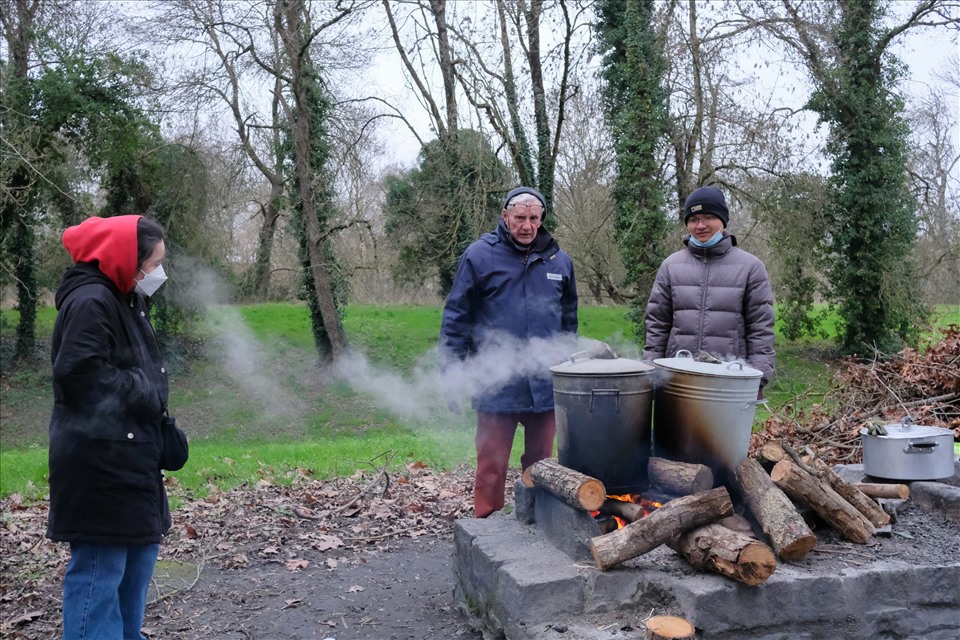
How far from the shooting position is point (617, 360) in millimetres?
3770

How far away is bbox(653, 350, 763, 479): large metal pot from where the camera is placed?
3.64 m

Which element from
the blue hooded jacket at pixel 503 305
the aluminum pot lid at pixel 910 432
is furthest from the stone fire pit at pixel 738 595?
the blue hooded jacket at pixel 503 305

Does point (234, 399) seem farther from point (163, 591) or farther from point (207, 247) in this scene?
point (163, 591)

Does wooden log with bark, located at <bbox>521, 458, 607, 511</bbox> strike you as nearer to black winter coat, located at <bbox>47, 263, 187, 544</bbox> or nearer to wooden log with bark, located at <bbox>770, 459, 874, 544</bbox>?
wooden log with bark, located at <bbox>770, 459, 874, 544</bbox>

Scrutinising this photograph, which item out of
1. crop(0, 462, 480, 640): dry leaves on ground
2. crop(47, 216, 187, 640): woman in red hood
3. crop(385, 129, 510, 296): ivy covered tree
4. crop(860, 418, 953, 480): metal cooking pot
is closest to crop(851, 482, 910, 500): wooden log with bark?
crop(860, 418, 953, 480): metal cooking pot

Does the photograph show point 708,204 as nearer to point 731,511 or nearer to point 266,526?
point 731,511

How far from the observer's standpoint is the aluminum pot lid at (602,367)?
12.0 feet

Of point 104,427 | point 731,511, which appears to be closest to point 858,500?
point 731,511

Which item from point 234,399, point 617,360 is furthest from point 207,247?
point 617,360

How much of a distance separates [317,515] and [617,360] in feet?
11.3

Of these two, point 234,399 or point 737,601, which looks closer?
point 737,601

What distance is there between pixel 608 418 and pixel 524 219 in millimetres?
1354

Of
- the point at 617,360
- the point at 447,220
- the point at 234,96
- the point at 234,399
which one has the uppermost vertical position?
the point at 234,96

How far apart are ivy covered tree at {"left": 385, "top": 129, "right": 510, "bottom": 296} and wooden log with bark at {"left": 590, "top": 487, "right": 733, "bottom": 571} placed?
44.2ft
